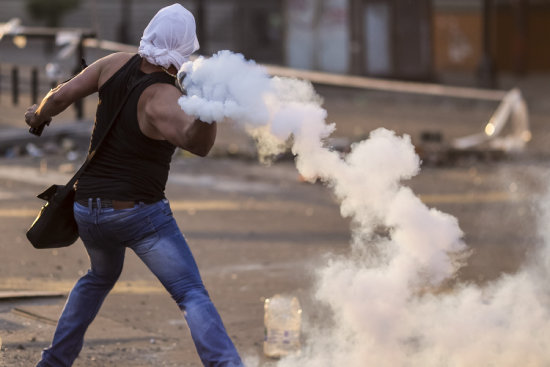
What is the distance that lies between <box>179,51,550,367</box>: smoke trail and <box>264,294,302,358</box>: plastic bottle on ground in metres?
0.12

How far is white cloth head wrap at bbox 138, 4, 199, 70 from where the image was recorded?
183 inches

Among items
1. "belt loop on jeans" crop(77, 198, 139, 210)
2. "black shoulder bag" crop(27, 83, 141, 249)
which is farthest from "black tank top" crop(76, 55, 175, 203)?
"black shoulder bag" crop(27, 83, 141, 249)

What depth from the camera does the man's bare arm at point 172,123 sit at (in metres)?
4.41

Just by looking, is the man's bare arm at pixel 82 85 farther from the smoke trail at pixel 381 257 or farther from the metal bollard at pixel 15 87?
the metal bollard at pixel 15 87

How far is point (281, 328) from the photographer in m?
6.18

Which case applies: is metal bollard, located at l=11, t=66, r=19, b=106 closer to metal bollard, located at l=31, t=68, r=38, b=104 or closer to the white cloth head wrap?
metal bollard, located at l=31, t=68, r=38, b=104

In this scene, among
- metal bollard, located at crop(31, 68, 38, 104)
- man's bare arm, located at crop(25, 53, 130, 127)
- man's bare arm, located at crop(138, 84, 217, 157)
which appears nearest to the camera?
man's bare arm, located at crop(138, 84, 217, 157)

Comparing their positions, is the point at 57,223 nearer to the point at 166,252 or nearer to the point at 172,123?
the point at 166,252

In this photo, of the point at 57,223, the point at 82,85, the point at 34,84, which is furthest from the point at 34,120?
the point at 34,84

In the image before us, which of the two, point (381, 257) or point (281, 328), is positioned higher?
point (381, 257)

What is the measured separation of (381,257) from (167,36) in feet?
5.75

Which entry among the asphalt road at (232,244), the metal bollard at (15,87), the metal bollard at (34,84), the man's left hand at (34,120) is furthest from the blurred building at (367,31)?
the man's left hand at (34,120)

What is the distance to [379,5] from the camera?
90.9ft

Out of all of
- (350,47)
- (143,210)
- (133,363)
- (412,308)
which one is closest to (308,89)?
(143,210)
